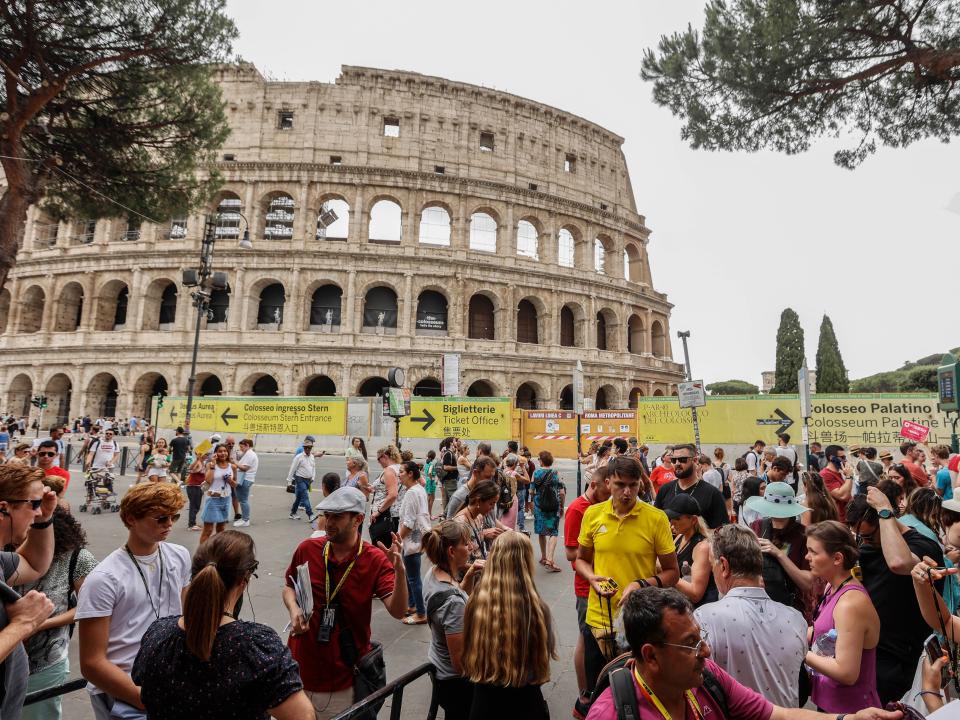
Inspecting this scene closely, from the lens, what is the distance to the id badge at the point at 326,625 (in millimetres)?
2410

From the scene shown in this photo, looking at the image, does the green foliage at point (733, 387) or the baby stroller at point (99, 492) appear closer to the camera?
the baby stroller at point (99, 492)

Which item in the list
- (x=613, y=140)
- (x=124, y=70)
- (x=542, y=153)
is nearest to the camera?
(x=124, y=70)

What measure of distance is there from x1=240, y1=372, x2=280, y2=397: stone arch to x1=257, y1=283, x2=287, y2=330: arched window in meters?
3.12

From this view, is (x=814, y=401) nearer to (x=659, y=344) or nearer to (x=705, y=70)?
(x=705, y=70)

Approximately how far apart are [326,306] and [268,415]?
9.41 m

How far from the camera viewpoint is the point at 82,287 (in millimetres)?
29016

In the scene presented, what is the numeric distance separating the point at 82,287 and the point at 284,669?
35.6 m

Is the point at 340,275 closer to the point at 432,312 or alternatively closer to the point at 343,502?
the point at 432,312

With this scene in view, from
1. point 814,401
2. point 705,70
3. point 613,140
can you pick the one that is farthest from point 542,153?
point 705,70

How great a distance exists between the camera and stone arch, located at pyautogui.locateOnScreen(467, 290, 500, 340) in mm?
30758

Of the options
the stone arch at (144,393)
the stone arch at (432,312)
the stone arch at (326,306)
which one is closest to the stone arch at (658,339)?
the stone arch at (432,312)

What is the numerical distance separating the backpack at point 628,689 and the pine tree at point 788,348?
4487cm

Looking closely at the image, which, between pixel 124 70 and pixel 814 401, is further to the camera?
pixel 814 401

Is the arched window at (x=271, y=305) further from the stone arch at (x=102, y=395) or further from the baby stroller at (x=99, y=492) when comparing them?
the baby stroller at (x=99, y=492)
